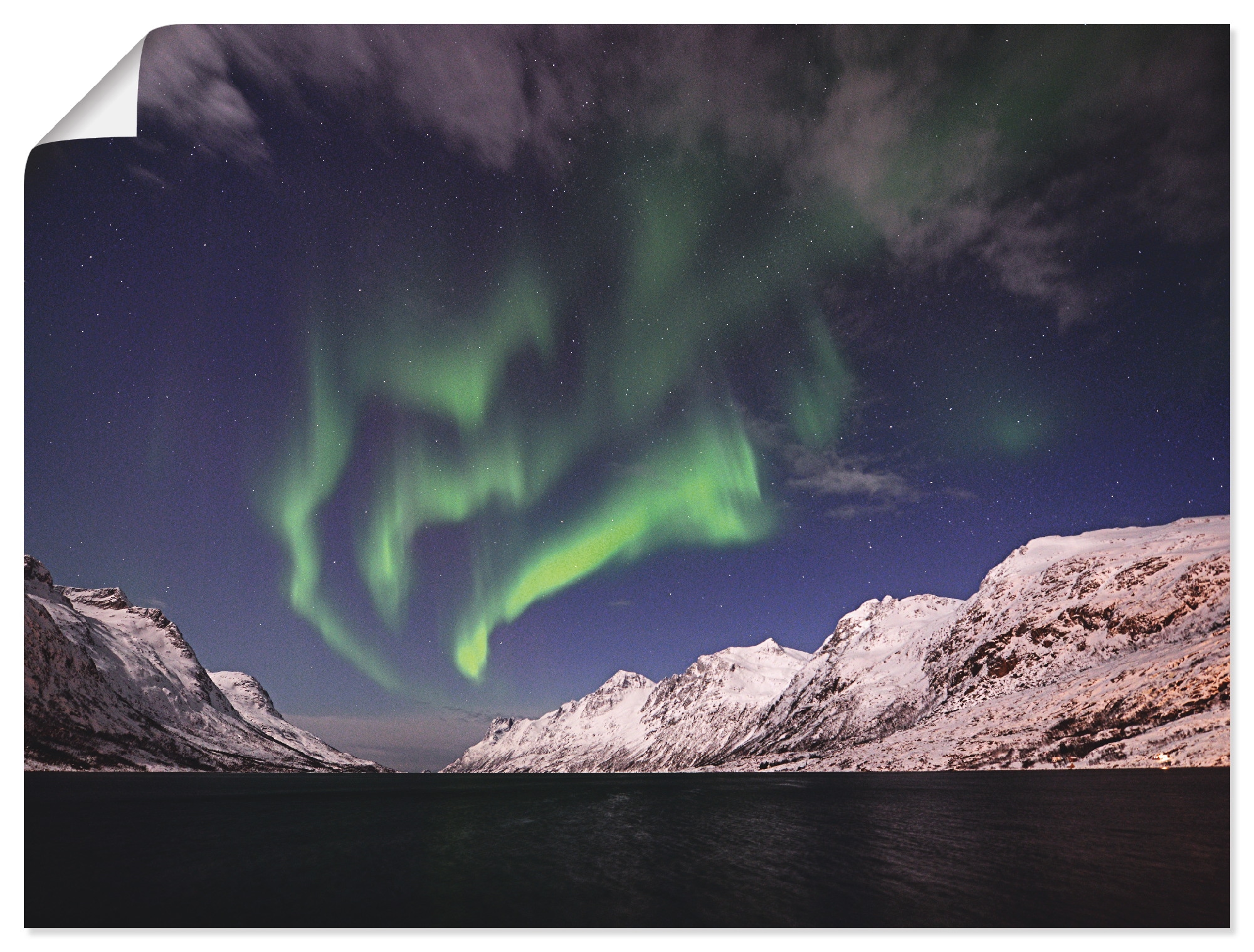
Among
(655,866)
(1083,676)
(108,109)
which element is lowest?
(655,866)

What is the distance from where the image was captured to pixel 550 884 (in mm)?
22016

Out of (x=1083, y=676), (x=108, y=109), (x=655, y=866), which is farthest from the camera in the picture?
(x=1083, y=676)

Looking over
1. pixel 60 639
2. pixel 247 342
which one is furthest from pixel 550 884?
pixel 60 639

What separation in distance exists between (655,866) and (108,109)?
27.1 metres

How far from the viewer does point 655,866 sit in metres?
25.8

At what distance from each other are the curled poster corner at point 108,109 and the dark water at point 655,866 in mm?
17442

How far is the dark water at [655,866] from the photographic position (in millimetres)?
18141

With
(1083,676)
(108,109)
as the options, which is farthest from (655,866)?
(1083,676)

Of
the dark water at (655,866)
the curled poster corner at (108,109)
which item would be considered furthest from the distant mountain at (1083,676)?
the curled poster corner at (108,109)

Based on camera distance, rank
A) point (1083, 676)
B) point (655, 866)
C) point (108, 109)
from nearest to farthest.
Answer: point (108, 109) → point (655, 866) → point (1083, 676)

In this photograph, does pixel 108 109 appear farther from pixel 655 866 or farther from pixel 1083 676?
pixel 1083 676

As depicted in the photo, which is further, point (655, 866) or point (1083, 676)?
point (1083, 676)

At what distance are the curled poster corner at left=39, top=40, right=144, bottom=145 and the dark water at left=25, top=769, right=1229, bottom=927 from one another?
57.2ft
